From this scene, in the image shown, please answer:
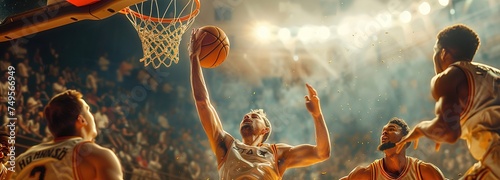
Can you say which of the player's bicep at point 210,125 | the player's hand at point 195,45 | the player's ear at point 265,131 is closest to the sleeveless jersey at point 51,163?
the player's bicep at point 210,125

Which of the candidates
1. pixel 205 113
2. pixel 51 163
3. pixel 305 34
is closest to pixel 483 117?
pixel 205 113

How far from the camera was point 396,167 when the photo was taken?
15.2 feet

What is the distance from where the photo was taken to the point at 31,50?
24.6 ft

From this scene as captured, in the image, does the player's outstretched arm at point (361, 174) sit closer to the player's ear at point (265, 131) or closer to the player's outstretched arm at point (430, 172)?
the player's outstretched arm at point (430, 172)

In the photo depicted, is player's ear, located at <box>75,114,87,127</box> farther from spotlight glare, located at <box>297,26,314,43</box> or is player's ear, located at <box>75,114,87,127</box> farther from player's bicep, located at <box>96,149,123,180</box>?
spotlight glare, located at <box>297,26,314,43</box>

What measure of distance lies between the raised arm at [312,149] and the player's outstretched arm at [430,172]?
3.07 feet

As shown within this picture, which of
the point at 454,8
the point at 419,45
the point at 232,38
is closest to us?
the point at 454,8

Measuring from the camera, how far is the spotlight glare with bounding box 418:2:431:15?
834 cm

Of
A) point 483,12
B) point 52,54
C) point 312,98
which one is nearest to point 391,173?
A: point 312,98

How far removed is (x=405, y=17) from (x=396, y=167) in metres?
4.70

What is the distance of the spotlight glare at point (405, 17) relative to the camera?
852 cm

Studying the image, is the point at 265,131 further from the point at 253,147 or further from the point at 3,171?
the point at 3,171

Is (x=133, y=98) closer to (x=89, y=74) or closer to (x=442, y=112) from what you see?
(x=89, y=74)

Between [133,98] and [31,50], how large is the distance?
193 centimetres
